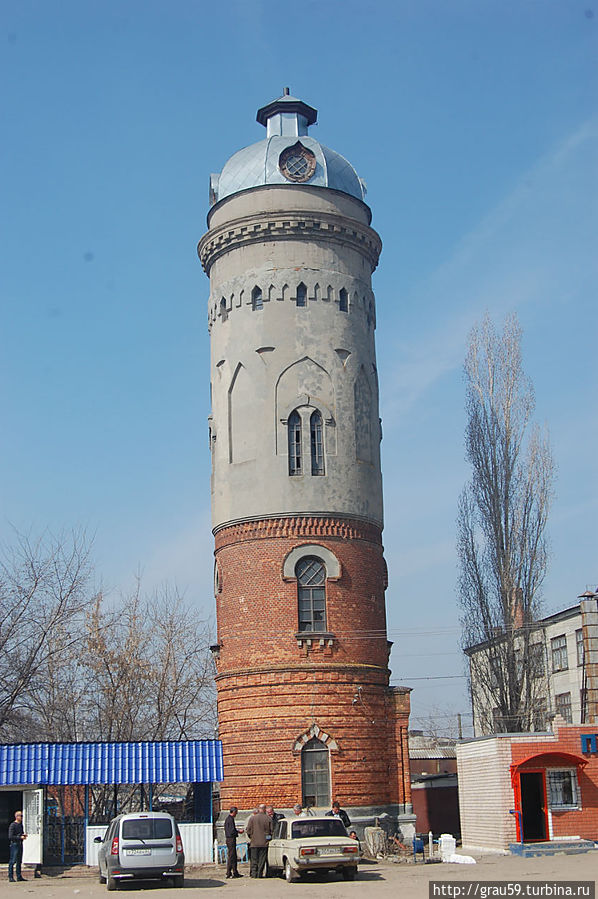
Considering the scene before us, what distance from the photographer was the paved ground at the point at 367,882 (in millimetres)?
18500

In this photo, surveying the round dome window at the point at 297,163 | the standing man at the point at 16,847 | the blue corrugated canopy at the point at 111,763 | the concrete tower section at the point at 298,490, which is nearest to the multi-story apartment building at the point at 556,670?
the concrete tower section at the point at 298,490

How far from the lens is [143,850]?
20312mm

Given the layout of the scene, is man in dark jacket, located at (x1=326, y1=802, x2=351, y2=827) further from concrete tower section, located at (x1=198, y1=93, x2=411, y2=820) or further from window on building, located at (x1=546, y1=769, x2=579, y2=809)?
window on building, located at (x1=546, y1=769, x2=579, y2=809)

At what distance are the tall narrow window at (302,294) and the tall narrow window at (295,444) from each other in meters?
3.40

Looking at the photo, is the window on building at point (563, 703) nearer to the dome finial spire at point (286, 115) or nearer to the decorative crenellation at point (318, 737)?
the decorative crenellation at point (318, 737)

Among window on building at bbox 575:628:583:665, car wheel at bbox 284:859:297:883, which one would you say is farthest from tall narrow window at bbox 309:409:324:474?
window on building at bbox 575:628:583:665

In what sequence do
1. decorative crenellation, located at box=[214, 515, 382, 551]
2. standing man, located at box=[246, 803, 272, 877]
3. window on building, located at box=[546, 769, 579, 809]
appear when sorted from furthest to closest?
decorative crenellation, located at box=[214, 515, 382, 551]
window on building, located at box=[546, 769, 579, 809]
standing man, located at box=[246, 803, 272, 877]

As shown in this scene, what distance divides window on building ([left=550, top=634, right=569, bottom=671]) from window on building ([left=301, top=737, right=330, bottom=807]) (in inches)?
926

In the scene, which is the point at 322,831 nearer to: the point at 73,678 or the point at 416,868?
the point at 416,868

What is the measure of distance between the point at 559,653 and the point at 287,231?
27.3 metres

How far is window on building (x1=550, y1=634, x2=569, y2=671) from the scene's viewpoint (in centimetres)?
5000

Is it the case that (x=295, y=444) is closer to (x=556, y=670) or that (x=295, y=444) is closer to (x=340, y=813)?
(x=340, y=813)

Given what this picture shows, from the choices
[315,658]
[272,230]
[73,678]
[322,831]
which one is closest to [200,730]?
[73,678]

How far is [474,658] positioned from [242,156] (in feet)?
59.8
